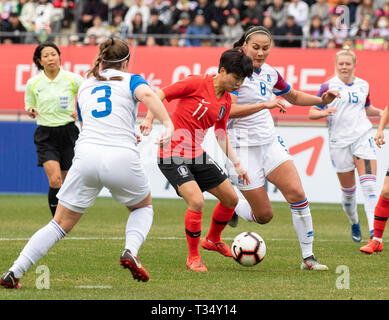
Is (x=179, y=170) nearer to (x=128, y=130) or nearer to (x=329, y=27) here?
(x=128, y=130)

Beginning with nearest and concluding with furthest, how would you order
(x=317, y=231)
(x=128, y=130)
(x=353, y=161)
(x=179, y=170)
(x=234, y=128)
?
(x=128, y=130), (x=179, y=170), (x=234, y=128), (x=353, y=161), (x=317, y=231)

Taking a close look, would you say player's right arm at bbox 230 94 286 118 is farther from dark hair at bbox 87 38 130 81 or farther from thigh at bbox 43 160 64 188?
thigh at bbox 43 160 64 188

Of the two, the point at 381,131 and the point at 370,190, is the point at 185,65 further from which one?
the point at 381,131

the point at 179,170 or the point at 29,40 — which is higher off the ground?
the point at 179,170

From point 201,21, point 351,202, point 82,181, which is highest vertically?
point 82,181

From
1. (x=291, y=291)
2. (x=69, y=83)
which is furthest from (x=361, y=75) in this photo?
(x=291, y=291)

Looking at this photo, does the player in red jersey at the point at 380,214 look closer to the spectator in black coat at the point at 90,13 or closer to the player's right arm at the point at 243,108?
the player's right arm at the point at 243,108

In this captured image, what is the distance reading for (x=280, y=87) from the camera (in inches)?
360

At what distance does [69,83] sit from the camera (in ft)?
39.6

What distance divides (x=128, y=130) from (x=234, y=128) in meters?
2.68

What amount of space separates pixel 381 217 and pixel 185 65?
12.7 m

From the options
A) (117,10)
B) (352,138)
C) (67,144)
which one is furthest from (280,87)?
(117,10)

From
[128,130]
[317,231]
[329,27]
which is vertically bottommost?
[317,231]
